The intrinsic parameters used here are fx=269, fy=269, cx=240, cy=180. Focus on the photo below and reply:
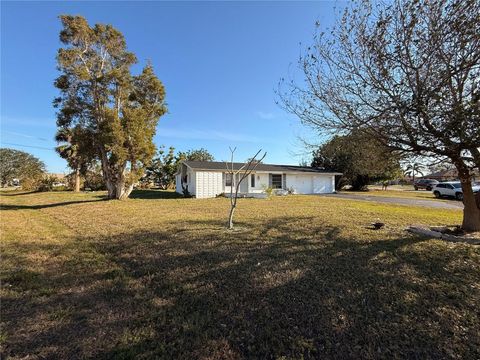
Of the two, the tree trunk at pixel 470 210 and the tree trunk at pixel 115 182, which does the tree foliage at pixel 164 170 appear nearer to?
the tree trunk at pixel 115 182

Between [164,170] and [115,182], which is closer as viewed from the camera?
[115,182]

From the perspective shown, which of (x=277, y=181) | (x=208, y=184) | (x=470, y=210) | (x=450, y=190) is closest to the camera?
(x=470, y=210)

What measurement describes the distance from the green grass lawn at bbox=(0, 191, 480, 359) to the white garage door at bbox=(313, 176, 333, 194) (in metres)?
21.4

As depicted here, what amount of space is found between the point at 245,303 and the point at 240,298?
0.15m

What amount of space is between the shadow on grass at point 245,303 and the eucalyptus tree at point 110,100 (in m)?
11.9

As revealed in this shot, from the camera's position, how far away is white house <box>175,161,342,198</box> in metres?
22.1

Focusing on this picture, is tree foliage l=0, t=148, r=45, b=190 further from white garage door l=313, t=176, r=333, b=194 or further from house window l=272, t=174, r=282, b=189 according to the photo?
white garage door l=313, t=176, r=333, b=194

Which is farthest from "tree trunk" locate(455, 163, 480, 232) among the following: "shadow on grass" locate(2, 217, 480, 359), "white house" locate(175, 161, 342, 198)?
"white house" locate(175, 161, 342, 198)

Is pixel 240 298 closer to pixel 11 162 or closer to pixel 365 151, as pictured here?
pixel 365 151

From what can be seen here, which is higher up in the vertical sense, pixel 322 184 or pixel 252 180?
pixel 252 180

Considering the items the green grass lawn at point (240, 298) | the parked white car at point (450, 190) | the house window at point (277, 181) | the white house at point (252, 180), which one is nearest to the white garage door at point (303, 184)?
the white house at point (252, 180)

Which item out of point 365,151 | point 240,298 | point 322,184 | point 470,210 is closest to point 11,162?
point 322,184

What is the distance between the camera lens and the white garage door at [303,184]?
26984 millimetres

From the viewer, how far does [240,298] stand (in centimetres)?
374
